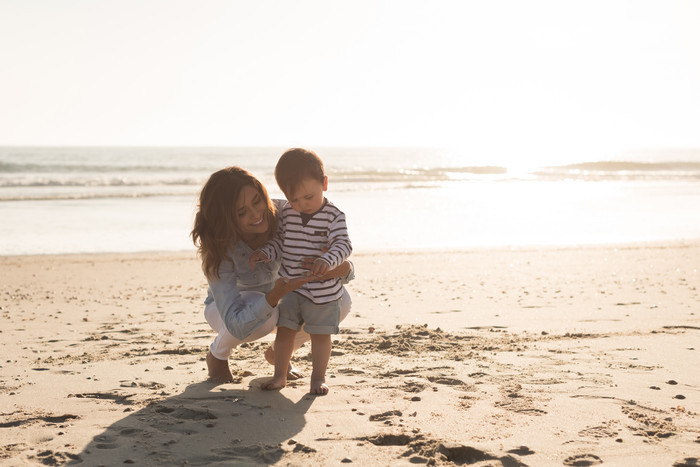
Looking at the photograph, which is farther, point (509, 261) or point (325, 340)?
point (509, 261)

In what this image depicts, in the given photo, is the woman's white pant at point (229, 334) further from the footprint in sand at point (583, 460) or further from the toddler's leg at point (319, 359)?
the footprint in sand at point (583, 460)

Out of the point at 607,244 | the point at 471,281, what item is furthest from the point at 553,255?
the point at 471,281

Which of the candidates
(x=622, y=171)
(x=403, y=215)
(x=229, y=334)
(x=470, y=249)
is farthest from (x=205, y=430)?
(x=622, y=171)

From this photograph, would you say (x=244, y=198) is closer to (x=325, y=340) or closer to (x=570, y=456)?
(x=325, y=340)

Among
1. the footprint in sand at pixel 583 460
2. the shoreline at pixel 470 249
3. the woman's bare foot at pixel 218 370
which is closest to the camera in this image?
the footprint in sand at pixel 583 460

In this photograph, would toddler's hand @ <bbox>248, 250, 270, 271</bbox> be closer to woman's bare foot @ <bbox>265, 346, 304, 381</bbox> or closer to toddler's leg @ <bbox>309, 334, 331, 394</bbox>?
toddler's leg @ <bbox>309, 334, 331, 394</bbox>

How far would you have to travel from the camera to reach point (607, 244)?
37.6 feet

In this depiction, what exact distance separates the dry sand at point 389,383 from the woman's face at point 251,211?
2.89 ft

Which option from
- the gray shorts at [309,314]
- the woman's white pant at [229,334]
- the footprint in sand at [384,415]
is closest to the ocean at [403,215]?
the woman's white pant at [229,334]

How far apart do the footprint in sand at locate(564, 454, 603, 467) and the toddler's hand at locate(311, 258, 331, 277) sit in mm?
1388

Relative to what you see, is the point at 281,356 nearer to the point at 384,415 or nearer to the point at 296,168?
the point at 384,415

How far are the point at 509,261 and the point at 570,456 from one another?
6.74 metres

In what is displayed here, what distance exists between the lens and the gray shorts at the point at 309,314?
12.5ft

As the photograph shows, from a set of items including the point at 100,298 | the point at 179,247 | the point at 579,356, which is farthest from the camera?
the point at 179,247
